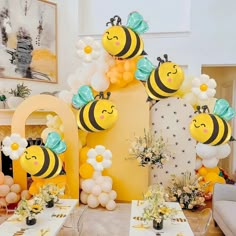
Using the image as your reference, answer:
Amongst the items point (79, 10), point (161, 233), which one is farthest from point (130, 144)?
point (79, 10)

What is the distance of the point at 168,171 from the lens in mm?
4625

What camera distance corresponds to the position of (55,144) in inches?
160

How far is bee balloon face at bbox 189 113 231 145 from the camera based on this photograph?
397 cm

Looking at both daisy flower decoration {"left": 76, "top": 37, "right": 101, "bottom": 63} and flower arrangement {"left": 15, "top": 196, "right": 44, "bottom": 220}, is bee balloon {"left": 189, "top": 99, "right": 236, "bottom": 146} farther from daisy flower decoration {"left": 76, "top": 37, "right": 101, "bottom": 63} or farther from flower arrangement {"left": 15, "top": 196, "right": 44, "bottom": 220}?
flower arrangement {"left": 15, "top": 196, "right": 44, "bottom": 220}

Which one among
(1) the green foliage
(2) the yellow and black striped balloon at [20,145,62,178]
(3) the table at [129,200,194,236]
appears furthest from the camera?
(1) the green foliage

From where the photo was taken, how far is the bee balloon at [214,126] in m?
→ 3.98

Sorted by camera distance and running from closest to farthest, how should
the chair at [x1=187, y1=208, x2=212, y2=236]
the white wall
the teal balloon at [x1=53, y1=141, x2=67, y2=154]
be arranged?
the chair at [x1=187, y1=208, x2=212, y2=236]
the teal balloon at [x1=53, y1=141, x2=67, y2=154]
the white wall

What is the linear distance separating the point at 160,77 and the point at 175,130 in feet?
3.40

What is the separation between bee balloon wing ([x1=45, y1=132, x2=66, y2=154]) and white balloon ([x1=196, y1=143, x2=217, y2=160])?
7.33ft

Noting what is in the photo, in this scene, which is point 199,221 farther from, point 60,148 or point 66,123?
point 66,123

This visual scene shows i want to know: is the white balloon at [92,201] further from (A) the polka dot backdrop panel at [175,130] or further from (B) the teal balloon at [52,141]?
(A) the polka dot backdrop panel at [175,130]

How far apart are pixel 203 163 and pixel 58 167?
2430 millimetres

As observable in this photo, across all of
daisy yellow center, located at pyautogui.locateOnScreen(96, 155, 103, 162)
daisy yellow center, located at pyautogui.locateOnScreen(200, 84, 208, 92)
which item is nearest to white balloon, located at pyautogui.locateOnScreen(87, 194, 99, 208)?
daisy yellow center, located at pyautogui.locateOnScreen(96, 155, 103, 162)

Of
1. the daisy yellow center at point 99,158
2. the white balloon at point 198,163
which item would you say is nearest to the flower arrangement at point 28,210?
the daisy yellow center at point 99,158
